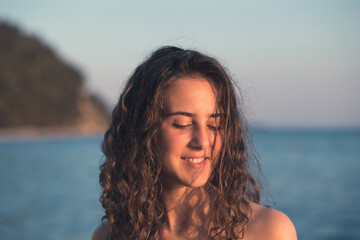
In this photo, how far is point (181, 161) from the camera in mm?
2346

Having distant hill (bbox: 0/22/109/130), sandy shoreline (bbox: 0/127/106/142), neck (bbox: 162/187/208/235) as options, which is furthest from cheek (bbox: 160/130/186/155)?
distant hill (bbox: 0/22/109/130)

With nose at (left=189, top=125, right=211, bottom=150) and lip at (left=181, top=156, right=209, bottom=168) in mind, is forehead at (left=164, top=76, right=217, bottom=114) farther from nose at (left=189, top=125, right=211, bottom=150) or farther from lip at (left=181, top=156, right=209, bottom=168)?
lip at (left=181, top=156, right=209, bottom=168)

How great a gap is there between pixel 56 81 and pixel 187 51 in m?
91.2

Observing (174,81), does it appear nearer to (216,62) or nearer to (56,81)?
(216,62)

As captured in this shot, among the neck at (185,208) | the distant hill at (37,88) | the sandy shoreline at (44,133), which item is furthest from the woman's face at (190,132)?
the distant hill at (37,88)

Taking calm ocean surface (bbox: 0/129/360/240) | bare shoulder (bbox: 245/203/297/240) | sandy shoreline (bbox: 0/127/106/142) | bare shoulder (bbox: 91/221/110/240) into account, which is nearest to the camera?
bare shoulder (bbox: 245/203/297/240)

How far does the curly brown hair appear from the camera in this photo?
2.44 metres

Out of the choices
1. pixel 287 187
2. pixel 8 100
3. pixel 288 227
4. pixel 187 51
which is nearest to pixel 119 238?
pixel 288 227

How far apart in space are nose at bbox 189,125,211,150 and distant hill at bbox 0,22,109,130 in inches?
3142

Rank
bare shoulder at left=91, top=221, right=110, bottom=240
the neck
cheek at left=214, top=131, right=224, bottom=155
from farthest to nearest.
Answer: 1. bare shoulder at left=91, top=221, right=110, bottom=240
2. the neck
3. cheek at left=214, top=131, right=224, bottom=155

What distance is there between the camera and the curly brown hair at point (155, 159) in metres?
2.44

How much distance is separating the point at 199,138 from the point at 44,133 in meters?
90.4

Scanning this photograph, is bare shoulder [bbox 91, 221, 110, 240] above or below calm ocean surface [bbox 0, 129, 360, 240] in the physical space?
above

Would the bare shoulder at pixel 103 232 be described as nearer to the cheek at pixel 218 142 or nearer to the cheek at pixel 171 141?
the cheek at pixel 171 141
